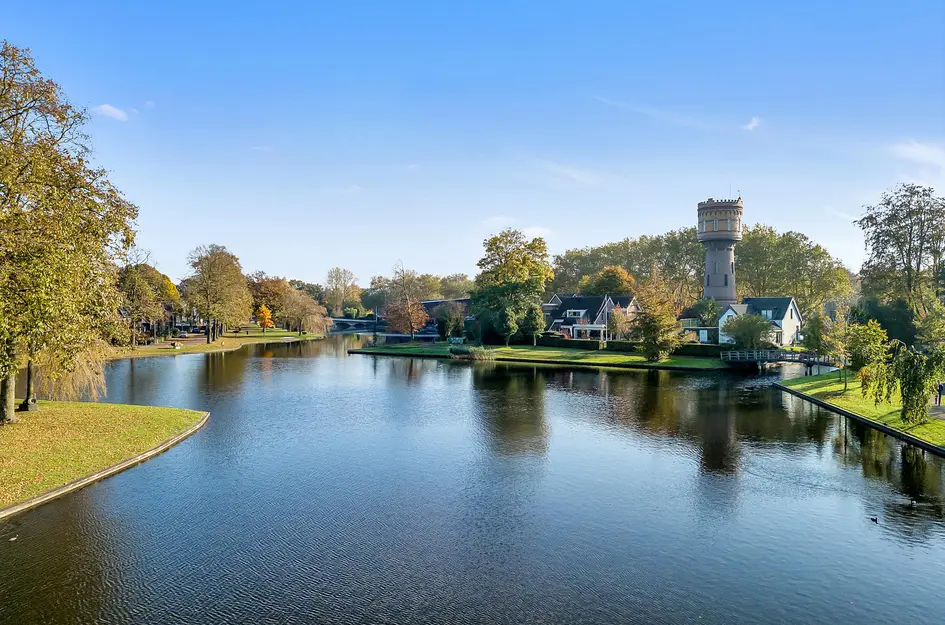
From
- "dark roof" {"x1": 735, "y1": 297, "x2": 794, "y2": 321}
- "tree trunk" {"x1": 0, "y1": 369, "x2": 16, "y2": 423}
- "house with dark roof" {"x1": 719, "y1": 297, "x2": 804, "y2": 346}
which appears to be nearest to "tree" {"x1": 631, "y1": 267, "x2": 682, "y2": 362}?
"house with dark roof" {"x1": 719, "y1": 297, "x2": 804, "y2": 346}

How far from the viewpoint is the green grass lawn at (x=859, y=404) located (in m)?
25.0

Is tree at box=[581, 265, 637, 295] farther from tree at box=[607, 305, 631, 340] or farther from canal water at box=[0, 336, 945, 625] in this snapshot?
canal water at box=[0, 336, 945, 625]

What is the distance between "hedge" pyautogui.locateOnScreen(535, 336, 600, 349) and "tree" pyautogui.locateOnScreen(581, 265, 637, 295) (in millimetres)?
21059

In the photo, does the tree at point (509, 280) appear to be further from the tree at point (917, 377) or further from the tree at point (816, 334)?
the tree at point (917, 377)

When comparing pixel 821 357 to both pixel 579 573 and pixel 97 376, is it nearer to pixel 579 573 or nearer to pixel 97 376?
pixel 579 573

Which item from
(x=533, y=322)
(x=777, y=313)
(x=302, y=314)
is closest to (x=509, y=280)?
(x=533, y=322)

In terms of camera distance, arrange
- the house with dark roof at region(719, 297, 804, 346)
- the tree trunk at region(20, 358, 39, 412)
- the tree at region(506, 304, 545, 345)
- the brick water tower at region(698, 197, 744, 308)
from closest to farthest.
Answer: the tree trunk at region(20, 358, 39, 412), the tree at region(506, 304, 545, 345), the house with dark roof at region(719, 297, 804, 346), the brick water tower at region(698, 197, 744, 308)

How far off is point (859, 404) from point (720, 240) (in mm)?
49112

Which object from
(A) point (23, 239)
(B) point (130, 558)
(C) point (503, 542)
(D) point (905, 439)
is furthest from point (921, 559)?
(A) point (23, 239)

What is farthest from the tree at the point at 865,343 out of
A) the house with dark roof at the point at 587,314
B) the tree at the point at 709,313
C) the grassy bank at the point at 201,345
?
the grassy bank at the point at 201,345

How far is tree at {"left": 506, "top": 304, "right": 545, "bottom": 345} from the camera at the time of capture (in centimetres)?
7219

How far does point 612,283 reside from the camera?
88938mm

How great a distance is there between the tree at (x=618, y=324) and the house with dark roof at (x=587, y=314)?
3.40 ft

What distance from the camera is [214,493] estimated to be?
17688mm
